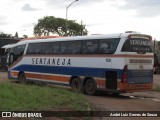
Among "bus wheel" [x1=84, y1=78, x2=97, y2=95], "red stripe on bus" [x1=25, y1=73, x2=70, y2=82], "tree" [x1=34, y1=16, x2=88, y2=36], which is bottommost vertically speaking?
"bus wheel" [x1=84, y1=78, x2=97, y2=95]

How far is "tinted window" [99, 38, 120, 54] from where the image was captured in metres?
20.4

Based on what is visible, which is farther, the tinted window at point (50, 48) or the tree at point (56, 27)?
the tree at point (56, 27)

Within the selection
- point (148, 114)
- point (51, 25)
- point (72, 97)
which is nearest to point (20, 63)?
point (72, 97)

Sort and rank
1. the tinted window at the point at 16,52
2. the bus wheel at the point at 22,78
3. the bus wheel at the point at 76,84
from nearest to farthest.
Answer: the bus wheel at the point at 76,84
the bus wheel at the point at 22,78
the tinted window at the point at 16,52

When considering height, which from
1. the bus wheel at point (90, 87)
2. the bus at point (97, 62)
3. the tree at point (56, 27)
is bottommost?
the bus wheel at point (90, 87)

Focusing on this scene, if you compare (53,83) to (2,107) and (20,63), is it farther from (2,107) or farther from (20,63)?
(2,107)

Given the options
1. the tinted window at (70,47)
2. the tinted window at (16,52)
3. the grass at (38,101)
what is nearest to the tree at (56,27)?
the tinted window at (16,52)

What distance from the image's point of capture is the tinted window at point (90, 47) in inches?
849

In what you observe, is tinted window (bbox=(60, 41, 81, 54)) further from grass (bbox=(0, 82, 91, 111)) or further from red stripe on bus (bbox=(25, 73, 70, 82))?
grass (bbox=(0, 82, 91, 111))

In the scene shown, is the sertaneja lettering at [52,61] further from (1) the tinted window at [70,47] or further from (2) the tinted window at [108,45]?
(2) the tinted window at [108,45]

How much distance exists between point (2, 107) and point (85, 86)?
1044cm

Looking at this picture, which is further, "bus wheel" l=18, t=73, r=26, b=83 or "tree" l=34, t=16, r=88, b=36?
"tree" l=34, t=16, r=88, b=36

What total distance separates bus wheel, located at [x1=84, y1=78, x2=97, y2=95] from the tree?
7295 cm

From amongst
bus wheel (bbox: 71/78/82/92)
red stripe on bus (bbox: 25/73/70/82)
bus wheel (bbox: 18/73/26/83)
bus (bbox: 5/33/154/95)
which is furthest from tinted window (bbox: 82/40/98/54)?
bus wheel (bbox: 18/73/26/83)
